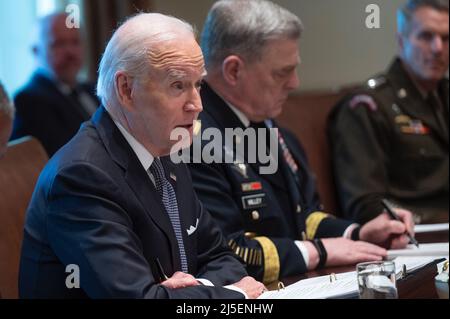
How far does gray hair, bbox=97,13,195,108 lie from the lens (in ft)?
6.47

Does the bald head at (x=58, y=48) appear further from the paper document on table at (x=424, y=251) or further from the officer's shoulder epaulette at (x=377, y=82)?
the paper document on table at (x=424, y=251)

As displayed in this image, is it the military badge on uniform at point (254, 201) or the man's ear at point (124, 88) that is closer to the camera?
the man's ear at point (124, 88)

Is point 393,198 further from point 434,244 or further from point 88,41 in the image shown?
point 88,41

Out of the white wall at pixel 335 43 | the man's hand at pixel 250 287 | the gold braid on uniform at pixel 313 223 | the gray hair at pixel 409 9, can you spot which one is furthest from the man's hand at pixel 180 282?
the white wall at pixel 335 43

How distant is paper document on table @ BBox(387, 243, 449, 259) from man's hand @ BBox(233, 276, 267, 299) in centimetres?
67

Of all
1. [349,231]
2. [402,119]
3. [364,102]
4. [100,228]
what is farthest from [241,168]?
[402,119]

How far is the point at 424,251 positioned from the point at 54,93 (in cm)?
255

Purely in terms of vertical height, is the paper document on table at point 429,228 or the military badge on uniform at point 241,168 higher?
the military badge on uniform at point 241,168

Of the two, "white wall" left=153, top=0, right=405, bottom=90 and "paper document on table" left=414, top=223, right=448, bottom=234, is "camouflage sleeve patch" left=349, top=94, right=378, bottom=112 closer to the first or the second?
"paper document on table" left=414, top=223, right=448, bottom=234

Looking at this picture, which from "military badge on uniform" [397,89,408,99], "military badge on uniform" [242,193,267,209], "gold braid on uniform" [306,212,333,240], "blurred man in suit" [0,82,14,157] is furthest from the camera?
"military badge on uniform" [397,89,408,99]

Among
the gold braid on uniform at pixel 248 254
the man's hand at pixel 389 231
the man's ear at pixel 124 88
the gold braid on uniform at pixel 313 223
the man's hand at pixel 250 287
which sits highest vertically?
the man's ear at pixel 124 88

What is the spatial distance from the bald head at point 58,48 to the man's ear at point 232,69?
2218 millimetres

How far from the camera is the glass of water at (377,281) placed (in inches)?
68.6

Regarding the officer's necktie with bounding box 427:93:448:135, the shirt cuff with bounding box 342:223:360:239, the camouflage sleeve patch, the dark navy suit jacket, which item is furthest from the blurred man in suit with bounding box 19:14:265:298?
the officer's necktie with bounding box 427:93:448:135
